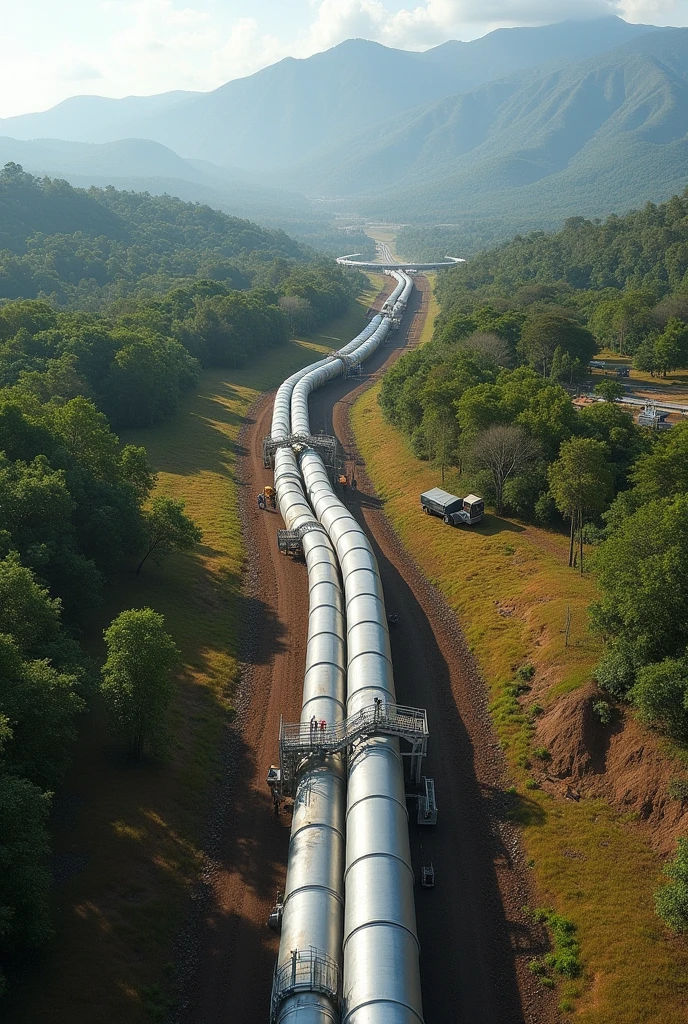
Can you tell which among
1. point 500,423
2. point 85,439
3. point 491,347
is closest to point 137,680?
point 85,439

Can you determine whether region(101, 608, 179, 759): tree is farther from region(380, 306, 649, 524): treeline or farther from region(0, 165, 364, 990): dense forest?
region(380, 306, 649, 524): treeline

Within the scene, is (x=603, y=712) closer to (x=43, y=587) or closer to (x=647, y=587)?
(x=647, y=587)

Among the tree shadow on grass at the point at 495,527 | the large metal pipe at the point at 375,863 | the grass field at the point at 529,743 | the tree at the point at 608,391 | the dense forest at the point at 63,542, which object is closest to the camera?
the large metal pipe at the point at 375,863

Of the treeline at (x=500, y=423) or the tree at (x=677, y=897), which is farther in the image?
the treeline at (x=500, y=423)

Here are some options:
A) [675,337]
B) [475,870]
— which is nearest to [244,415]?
[675,337]

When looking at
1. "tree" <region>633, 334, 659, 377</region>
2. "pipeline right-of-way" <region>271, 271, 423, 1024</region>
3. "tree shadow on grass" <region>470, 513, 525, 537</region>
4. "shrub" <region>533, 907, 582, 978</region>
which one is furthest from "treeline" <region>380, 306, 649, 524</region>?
"shrub" <region>533, 907, 582, 978</region>

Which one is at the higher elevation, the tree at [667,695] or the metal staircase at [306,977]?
the tree at [667,695]

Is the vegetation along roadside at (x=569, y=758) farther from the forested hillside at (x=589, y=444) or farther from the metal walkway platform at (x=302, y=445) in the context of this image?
the metal walkway platform at (x=302, y=445)

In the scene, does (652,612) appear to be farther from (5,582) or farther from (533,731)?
(5,582)

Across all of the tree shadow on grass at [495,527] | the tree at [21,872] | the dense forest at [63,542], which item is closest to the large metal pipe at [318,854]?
the dense forest at [63,542]
